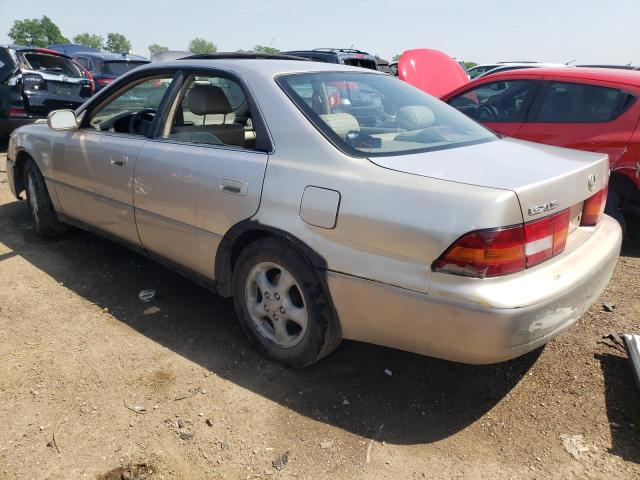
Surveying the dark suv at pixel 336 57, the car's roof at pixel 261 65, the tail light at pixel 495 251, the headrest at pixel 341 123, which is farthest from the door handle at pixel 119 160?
the dark suv at pixel 336 57

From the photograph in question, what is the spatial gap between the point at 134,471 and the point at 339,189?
1460 mm

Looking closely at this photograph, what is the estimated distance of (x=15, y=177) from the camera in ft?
15.6

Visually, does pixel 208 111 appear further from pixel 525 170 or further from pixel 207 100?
pixel 525 170

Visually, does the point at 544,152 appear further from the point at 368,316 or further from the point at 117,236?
the point at 117,236

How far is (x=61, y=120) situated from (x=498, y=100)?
12.8 feet

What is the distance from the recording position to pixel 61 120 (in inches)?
146

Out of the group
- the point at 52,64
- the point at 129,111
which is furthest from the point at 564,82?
the point at 52,64

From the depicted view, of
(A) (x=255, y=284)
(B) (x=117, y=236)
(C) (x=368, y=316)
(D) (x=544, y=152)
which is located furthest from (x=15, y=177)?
(D) (x=544, y=152)

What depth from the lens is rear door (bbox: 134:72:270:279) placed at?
8.59 feet

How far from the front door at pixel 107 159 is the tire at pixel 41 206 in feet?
1.08

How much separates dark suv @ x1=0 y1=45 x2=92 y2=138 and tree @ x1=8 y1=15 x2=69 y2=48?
91.9 m

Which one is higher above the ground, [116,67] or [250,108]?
[116,67]

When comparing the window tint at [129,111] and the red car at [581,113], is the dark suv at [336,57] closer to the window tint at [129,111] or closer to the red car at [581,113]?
the red car at [581,113]

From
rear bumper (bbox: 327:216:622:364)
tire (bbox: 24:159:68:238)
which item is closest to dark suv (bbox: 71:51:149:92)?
tire (bbox: 24:159:68:238)
